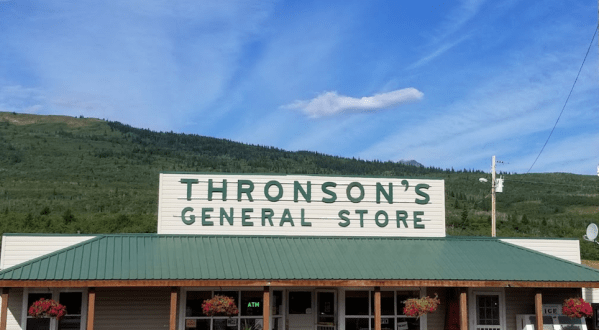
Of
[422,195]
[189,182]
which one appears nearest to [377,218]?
[422,195]

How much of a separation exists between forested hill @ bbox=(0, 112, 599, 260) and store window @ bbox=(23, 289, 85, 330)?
19.7 m

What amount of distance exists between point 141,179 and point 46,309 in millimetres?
69859

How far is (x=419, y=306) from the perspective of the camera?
65.2 ft

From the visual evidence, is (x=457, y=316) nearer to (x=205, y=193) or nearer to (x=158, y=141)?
(x=205, y=193)

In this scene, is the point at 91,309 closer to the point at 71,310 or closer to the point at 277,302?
the point at 71,310

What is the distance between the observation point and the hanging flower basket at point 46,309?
1838 cm

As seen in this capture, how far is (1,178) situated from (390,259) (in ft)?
245

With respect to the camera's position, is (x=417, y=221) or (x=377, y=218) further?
(x=417, y=221)

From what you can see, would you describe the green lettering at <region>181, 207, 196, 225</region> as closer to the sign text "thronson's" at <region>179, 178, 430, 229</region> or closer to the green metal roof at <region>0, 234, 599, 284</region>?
the sign text "thronson's" at <region>179, 178, 430, 229</region>

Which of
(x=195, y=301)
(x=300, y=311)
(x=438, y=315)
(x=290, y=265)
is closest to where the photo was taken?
(x=290, y=265)

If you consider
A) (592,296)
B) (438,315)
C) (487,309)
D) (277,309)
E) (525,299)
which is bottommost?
(438,315)

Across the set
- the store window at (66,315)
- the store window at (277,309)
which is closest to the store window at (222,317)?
the store window at (277,309)

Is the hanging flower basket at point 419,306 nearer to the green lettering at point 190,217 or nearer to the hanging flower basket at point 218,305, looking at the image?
the hanging flower basket at point 218,305

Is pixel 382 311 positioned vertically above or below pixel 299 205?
below
